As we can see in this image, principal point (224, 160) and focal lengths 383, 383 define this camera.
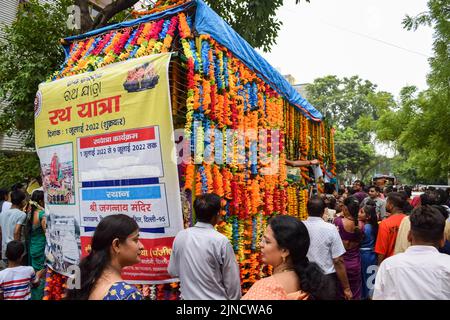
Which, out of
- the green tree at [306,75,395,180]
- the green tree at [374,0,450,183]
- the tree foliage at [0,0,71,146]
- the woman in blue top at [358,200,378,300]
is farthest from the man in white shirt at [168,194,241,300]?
the green tree at [306,75,395,180]

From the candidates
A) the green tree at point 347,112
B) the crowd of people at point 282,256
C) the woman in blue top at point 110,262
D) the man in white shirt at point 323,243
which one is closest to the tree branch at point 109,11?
the crowd of people at point 282,256

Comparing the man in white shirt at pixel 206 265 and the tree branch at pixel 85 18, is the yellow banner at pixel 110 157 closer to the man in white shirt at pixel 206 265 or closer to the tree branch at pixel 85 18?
the man in white shirt at pixel 206 265

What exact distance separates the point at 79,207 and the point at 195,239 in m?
1.74

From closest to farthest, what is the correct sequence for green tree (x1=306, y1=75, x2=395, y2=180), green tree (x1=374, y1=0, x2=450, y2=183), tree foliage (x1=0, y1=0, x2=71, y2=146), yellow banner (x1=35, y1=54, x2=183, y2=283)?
yellow banner (x1=35, y1=54, x2=183, y2=283) < tree foliage (x1=0, y1=0, x2=71, y2=146) < green tree (x1=374, y1=0, x2=450, y2=183) < green tree (x1=306, y1=75, x2=395, y2=180)

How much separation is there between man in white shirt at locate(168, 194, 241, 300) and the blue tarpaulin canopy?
1943 mm

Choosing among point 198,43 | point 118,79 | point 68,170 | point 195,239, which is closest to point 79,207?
point 68,170

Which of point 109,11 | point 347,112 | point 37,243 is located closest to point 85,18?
point 109,11

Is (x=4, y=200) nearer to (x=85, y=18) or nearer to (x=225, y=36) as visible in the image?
(x=85, y=18)

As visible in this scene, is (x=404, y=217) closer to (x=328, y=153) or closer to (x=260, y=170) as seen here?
(x=260, y=170)

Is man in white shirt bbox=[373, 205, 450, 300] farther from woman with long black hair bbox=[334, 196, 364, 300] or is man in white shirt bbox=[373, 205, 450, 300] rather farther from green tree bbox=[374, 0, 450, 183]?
green tree bbox=[374, 0, 450, 183]

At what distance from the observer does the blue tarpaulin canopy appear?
384cm

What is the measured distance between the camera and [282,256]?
1.98 meters

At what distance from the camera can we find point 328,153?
8.56 meters

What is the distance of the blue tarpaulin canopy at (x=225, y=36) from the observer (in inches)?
151
